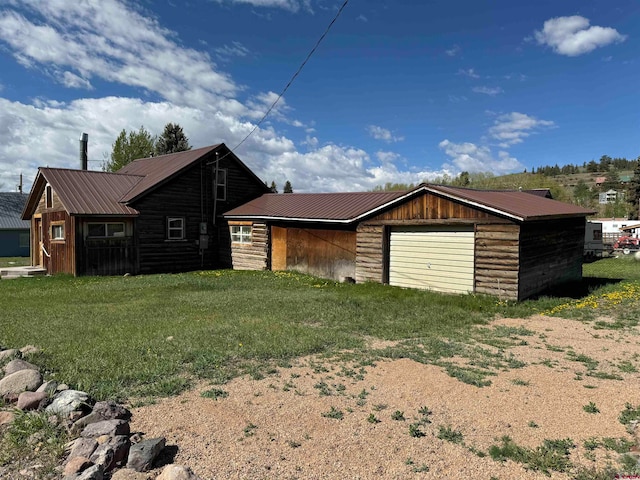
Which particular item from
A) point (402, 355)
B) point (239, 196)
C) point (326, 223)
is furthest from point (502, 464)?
point (239, 196)

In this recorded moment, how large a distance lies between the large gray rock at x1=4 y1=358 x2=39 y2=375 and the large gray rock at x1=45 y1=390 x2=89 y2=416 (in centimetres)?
149

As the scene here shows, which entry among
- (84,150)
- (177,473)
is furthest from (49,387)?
(84,150)

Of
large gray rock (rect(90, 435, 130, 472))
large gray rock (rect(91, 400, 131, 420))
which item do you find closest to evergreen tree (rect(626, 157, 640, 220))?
large gray rock (rect(91, 400, 131, 420))

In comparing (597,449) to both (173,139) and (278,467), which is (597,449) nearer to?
(278,467)

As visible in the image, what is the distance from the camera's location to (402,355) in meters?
7.60

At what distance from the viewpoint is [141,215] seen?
2025 cm

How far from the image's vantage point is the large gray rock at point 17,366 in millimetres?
6191

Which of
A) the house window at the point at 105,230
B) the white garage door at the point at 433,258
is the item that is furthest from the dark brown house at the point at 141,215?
the white garage door at the point at 433,258

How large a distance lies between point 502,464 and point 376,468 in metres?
1.22

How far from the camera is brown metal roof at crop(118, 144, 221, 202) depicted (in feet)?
68.0

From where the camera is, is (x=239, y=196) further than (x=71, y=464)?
Yes

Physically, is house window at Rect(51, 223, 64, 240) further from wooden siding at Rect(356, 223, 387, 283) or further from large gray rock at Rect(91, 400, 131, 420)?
large gray rock at Rect(91, 400, 131, 420)

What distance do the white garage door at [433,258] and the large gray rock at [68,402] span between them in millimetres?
11503

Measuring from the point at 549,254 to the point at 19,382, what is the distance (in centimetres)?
1510
